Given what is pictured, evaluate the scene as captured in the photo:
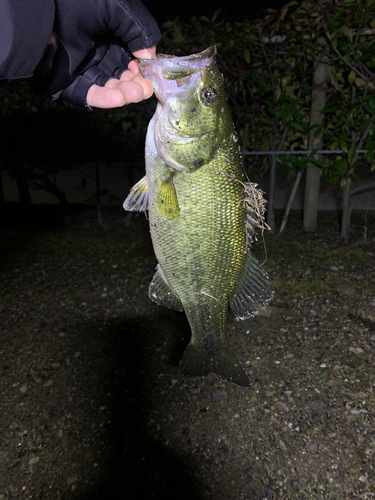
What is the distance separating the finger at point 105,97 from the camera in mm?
1457

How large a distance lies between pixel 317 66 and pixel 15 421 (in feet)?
15.2

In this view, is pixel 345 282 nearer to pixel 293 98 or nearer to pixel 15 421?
pixel 293 98

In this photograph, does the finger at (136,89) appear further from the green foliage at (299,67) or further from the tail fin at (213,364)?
the green foliage at (299,67)

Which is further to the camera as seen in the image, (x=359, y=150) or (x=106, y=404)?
(x=359, y=150)

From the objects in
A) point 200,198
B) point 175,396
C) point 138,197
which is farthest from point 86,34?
point 175,396

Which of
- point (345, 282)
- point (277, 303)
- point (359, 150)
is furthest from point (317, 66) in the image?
point (277, 303)

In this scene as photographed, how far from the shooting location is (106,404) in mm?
2359

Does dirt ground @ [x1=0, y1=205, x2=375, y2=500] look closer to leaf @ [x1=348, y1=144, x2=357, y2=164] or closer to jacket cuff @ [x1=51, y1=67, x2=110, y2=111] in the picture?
leaf @ [x1=348, y1=144, x2=357, y2=164]

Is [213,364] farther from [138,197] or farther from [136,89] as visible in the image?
[136,89]

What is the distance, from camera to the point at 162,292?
1874mm

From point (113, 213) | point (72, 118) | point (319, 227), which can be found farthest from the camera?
point (113, 213)

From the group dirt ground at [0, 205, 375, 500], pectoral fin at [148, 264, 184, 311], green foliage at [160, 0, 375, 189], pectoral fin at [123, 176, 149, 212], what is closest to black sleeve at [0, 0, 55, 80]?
pectoral fin at [123, 176, 149, 212]

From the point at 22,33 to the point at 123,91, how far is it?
1.29 feet

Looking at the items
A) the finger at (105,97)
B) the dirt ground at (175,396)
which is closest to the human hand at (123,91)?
the finger at (105,97)
